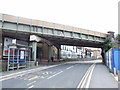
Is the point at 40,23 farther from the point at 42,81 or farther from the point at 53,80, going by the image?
the point at 42,81

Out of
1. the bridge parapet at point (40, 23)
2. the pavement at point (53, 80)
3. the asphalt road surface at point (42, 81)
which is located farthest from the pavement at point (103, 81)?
the bridge parapet at point (40, 23)

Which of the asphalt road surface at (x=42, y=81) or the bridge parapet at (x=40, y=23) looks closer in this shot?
the asphalt road surface at (x=42, y=81)

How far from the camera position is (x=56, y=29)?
30750mm

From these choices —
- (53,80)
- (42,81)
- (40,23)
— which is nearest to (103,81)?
(53,80)

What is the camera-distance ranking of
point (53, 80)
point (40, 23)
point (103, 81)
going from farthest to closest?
point (40, 23)
point (53, 80)
point (103, 81)

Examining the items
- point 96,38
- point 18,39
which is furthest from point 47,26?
point 96,38

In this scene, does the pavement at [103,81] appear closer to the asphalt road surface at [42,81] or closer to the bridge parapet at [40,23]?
the asphalt road surface at [42,81]

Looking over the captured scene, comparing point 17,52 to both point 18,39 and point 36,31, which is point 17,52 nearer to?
point 36,31

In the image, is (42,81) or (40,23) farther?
(40,23)

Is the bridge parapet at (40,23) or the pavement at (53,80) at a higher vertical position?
the bridge parapet at (40,23)

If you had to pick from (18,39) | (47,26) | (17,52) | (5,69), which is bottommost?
(5,69)

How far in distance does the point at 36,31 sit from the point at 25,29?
236 cm

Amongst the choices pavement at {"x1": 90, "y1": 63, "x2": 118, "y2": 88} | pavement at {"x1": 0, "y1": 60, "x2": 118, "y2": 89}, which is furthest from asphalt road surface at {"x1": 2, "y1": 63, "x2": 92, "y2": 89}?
pavement at {"x1": 90, "y1": 63, "x2": 118, "y2": 88}

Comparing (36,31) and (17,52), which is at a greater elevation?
(36,31)
